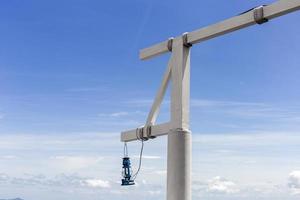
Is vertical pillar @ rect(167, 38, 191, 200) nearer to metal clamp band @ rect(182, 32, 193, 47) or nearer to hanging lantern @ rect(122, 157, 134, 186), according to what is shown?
metal clamp band @ rect(182, 32, 193, 47)

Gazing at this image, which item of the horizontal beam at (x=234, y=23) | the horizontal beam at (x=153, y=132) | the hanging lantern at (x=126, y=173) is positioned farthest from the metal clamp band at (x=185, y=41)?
the hanging lantern at (x=126, y=173)

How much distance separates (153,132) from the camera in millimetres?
5340

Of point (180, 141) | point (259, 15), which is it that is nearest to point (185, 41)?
point (259, 15)

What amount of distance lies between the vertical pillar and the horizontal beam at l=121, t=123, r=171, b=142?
0.16m

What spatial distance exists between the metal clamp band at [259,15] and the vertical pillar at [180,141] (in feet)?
3.12

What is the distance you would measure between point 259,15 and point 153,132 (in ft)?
5.92

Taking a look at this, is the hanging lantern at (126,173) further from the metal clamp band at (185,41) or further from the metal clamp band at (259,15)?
the metal clamp band at (259,15)

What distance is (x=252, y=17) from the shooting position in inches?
174

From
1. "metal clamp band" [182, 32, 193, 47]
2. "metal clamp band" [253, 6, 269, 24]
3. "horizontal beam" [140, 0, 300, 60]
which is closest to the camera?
"horizontal beam" [140, 0, 300, 60]

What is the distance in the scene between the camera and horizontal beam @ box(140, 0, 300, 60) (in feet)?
13.7

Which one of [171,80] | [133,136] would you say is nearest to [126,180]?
[133,136]

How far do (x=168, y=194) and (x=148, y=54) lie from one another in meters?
1.72

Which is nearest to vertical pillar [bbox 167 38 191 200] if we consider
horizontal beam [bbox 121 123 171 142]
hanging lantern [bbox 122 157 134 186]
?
horizontal beam [bbox 121 123 171 142]

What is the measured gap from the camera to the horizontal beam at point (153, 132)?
511 cm
